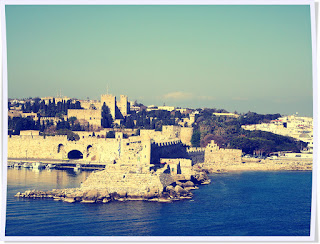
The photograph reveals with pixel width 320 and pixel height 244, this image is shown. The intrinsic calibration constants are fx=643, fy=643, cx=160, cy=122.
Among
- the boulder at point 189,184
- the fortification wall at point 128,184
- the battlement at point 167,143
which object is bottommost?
the boulder at point 189,184

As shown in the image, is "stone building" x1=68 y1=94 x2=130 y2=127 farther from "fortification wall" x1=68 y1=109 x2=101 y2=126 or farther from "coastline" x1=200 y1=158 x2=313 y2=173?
"coastline" x1=200 y1=158 x2=313 y2=173

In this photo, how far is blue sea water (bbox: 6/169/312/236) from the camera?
12.6 metres

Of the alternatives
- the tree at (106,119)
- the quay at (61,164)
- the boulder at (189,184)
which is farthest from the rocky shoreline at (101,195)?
the tree at (106,119)

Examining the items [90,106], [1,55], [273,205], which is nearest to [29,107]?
[90,106]

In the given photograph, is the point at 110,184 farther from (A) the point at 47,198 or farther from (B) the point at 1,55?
(B) the point at 1,55

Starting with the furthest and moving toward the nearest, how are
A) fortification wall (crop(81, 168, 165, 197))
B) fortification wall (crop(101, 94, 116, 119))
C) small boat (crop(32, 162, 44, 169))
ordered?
fortification wall (crop(101, 94, 116, 119)) → small boat (crop(32, 162, 44, 169)) → fortification wall (crop(81, 168, 165, 197))

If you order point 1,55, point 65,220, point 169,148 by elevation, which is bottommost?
point 65,220

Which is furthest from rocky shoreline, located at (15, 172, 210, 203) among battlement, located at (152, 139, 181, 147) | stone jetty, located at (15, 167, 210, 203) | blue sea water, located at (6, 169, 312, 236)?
battlement, located at (152, 139, 181, 147)

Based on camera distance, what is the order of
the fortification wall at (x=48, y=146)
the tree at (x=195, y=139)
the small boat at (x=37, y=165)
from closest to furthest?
the small boat at (x=37, y=165) < the fortification wall at (x=48, y=146) < the tree at (x=195, y=139)

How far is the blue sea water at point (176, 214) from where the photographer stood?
12.6 m

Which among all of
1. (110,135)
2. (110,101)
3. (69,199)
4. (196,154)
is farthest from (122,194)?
(110,101)

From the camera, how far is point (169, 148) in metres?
20.3

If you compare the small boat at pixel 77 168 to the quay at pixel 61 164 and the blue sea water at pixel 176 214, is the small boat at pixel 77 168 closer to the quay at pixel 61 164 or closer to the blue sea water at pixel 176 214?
the quay at pixel 61 164
